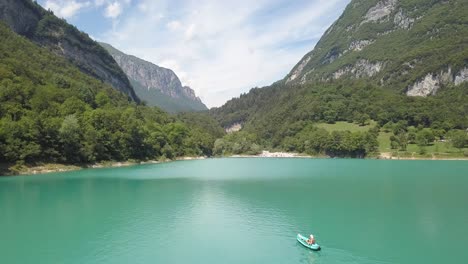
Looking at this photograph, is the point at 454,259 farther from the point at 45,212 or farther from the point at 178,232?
the point at 45,212

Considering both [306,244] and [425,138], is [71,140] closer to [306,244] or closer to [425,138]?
[306,244]

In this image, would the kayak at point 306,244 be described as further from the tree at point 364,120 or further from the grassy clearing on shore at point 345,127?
the tree at point 364,120

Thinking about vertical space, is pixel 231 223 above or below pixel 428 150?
below

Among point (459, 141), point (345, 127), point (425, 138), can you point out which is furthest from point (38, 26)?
point (459, 141)

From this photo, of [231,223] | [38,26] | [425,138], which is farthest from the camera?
[38,26]

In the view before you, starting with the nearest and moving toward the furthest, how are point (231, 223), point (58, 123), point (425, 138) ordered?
1. point (231, 223)
2. point (58, 123)
3. point (425, 138)

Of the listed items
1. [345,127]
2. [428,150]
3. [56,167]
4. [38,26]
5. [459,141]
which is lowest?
[56,167]
